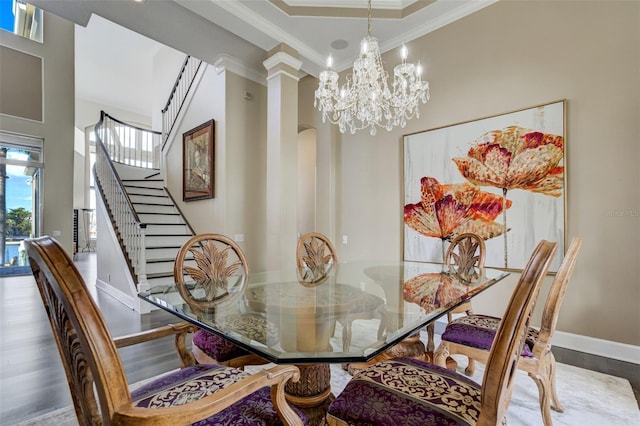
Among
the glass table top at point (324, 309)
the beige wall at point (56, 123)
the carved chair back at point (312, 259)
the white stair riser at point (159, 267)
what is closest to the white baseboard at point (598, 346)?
the glass table top at point (324, 309)

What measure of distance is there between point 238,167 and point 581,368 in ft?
14.2

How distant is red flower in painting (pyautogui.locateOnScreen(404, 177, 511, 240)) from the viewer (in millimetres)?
2967

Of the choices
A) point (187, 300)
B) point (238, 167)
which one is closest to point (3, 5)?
point (238, 167)

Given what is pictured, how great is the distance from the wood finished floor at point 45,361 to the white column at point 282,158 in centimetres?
154

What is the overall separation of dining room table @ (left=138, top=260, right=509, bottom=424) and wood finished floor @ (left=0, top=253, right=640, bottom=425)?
39.6 inches

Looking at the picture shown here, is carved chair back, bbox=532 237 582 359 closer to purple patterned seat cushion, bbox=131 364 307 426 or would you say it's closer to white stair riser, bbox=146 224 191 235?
purple patterned seat cushion, bbox=131 364 307 426

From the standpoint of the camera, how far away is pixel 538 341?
4.99ft

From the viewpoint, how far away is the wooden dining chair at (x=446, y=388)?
83cm

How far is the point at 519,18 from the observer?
2824 millimetres

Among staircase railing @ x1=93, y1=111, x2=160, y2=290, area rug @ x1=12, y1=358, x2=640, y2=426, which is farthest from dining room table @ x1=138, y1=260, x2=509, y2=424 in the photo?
staircase railing @ x1=93, y1=111, x2=160, y2=290

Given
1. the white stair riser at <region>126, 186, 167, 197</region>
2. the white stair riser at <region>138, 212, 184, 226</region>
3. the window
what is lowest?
the white stair riser at <region>138, 212, 184, 226</region>

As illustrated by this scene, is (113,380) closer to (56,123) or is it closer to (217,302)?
(217,302)

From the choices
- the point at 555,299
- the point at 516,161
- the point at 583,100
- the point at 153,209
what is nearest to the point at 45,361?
the point at 153,209

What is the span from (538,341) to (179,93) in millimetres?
6603
